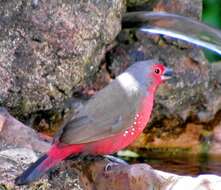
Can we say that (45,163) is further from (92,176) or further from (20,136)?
(20,136)

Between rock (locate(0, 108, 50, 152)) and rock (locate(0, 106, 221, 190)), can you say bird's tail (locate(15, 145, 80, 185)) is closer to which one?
rock (locate(0, 106, 221, 190))

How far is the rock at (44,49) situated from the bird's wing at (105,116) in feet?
3.85

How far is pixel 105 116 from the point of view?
5621mm

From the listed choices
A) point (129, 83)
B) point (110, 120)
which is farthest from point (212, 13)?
point (110, 120)

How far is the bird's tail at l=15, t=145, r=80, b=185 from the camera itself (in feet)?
15.9

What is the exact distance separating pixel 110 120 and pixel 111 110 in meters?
0.11

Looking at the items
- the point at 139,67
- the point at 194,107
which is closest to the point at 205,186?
the point at 139,67

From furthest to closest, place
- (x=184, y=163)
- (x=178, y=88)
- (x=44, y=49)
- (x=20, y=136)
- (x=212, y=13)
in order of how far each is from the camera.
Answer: (x=212, y=13)
(x=178, y=88)
(x=184, y=163)
(x=44, y=49)
(x=20, y=136)

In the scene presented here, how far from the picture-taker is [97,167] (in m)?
5.40

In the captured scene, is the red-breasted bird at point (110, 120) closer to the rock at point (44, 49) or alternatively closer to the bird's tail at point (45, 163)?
the bird's tail at point (45, 163)

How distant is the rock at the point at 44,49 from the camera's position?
682 cm

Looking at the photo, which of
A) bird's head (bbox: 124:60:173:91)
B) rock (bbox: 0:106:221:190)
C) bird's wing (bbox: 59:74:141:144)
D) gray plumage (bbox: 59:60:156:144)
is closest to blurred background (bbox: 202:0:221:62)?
bird's head (bbox: 124:60:173:91)

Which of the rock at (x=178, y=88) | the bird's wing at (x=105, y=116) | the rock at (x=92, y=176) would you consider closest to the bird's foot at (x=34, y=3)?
the rock at (x=178, y=88)

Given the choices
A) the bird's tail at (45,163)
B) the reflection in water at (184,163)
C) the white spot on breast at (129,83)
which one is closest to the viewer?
the bird's tail at (45,163)
